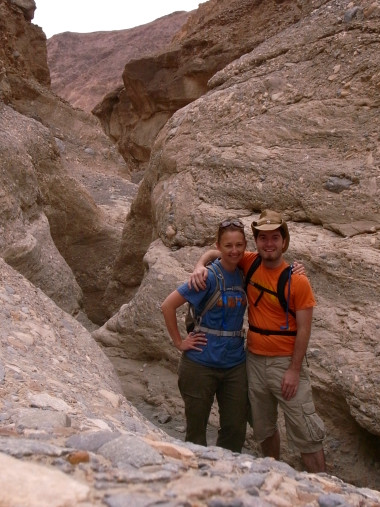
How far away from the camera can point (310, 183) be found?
4555mm

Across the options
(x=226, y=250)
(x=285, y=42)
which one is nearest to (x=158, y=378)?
(x=226, y=250)

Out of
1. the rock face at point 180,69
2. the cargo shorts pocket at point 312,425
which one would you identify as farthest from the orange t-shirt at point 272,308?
the rock face at point 180,69

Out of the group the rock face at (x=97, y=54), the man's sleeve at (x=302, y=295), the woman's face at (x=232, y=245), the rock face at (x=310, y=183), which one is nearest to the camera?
the man's sleeve at (x=302, y=295)

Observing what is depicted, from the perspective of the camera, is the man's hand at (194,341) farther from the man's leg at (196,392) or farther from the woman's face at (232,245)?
the woman's face at (232,245)

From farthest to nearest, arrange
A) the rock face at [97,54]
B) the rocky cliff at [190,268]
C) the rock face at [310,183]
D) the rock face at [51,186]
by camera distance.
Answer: the rock face at [97,54] → the rock face at [51,186] → the rock face at [310,183] → the rocky cliff at [190,268]

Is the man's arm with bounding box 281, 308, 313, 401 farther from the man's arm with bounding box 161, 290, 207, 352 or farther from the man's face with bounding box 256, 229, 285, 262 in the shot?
the man's arm with bounding box 161, 290, 207, 352

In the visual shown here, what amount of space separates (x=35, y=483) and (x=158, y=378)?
3377 millimetres

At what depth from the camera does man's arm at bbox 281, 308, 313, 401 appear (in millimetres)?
3082

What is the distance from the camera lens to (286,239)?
10.5 ft

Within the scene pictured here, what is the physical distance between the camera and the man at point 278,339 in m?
3.11

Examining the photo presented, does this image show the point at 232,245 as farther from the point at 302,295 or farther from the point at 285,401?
the point at 285,401

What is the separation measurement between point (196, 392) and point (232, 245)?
0.91m

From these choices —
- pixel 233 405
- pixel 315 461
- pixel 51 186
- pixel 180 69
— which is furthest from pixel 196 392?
pixel 180 69

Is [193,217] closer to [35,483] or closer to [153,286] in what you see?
[153,286]
